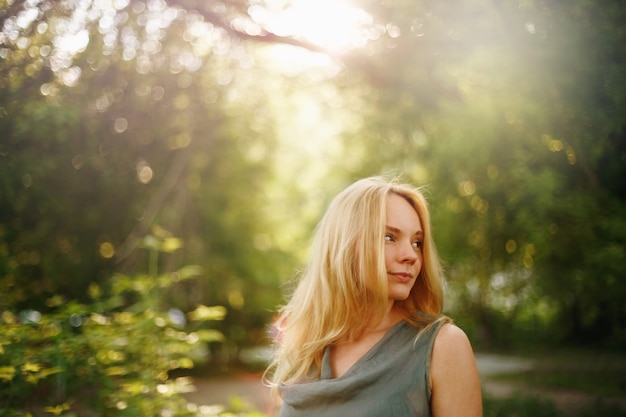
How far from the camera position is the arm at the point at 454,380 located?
1719 mm

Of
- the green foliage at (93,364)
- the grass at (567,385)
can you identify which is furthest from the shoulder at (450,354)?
the grass at (567,385)

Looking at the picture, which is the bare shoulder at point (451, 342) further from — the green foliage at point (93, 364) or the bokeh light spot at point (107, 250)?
the bokeh light spot at point (107, 250)

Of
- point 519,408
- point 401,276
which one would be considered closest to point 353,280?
point 401,276

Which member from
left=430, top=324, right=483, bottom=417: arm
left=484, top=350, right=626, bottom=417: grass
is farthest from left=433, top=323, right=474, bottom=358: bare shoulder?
left=484, top=350, right=626, bottom=417: grass

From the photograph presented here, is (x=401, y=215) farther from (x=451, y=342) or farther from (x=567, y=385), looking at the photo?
(x=567, y=385)

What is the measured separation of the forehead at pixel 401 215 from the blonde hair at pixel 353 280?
0.02 metres

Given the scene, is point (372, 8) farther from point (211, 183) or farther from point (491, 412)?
point (211, 183)

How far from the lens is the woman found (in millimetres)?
1755

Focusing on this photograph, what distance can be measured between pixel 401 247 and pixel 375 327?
0.27 metres

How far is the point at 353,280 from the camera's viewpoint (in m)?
2.05

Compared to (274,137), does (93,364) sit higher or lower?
lower

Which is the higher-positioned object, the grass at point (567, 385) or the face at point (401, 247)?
the face at point (401, 247)

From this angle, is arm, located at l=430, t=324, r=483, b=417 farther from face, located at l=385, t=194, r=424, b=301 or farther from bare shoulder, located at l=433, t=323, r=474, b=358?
face, located at l=385, t=194, r=424, b=301

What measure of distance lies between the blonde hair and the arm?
160 millimetres
